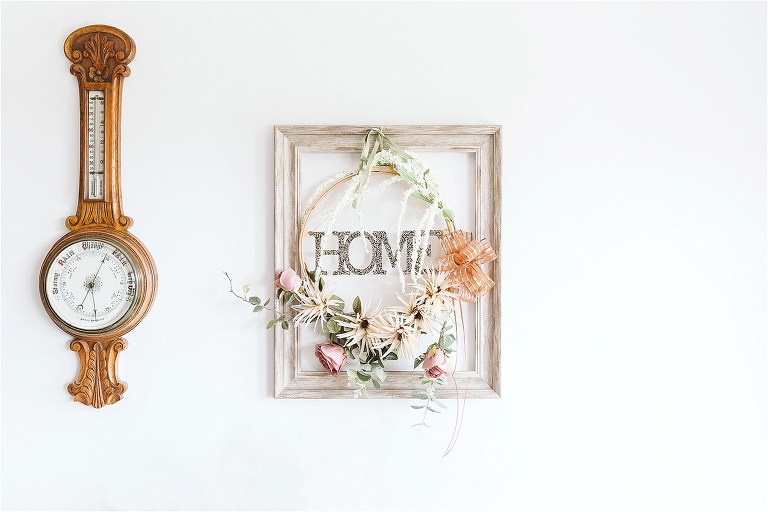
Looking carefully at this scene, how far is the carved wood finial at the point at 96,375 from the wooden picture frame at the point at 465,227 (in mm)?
397

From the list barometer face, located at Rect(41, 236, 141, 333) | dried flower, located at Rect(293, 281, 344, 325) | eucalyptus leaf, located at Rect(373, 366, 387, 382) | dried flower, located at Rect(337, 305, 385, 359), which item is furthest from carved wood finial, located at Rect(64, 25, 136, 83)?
eucalyptus leaf, located at Rect(373, 366, 387, 382)

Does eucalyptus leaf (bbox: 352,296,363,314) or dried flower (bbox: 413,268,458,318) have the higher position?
dried flower (bbox: 413,268,458,318)

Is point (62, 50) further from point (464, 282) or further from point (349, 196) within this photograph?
point (464, 282)

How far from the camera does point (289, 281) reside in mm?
1181

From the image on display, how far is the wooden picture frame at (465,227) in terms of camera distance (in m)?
1.23

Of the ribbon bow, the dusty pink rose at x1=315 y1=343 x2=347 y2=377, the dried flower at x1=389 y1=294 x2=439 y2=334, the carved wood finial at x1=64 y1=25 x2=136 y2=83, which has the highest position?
the carved wood finial at x1=64 y1=25 x2=136 y2=83

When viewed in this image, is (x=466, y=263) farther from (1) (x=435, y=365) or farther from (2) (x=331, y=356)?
(2) (x=331, y=356)

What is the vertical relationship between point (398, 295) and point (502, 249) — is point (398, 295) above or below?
below

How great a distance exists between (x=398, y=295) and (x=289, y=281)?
254 mm

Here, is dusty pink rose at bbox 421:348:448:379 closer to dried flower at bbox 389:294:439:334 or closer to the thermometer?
dried flower at bbox 389:294:439:334

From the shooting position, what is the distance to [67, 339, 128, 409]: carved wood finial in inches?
49.3

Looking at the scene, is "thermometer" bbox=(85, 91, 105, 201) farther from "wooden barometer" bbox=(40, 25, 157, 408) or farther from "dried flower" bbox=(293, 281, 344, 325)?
"dried flower" bbox=(293, 281, 344, 325)

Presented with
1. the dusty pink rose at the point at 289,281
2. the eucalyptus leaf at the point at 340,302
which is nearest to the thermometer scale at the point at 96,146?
the dusty pink rose at the point at 289,281

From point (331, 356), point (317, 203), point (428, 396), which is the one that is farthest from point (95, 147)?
point (428, 396)
